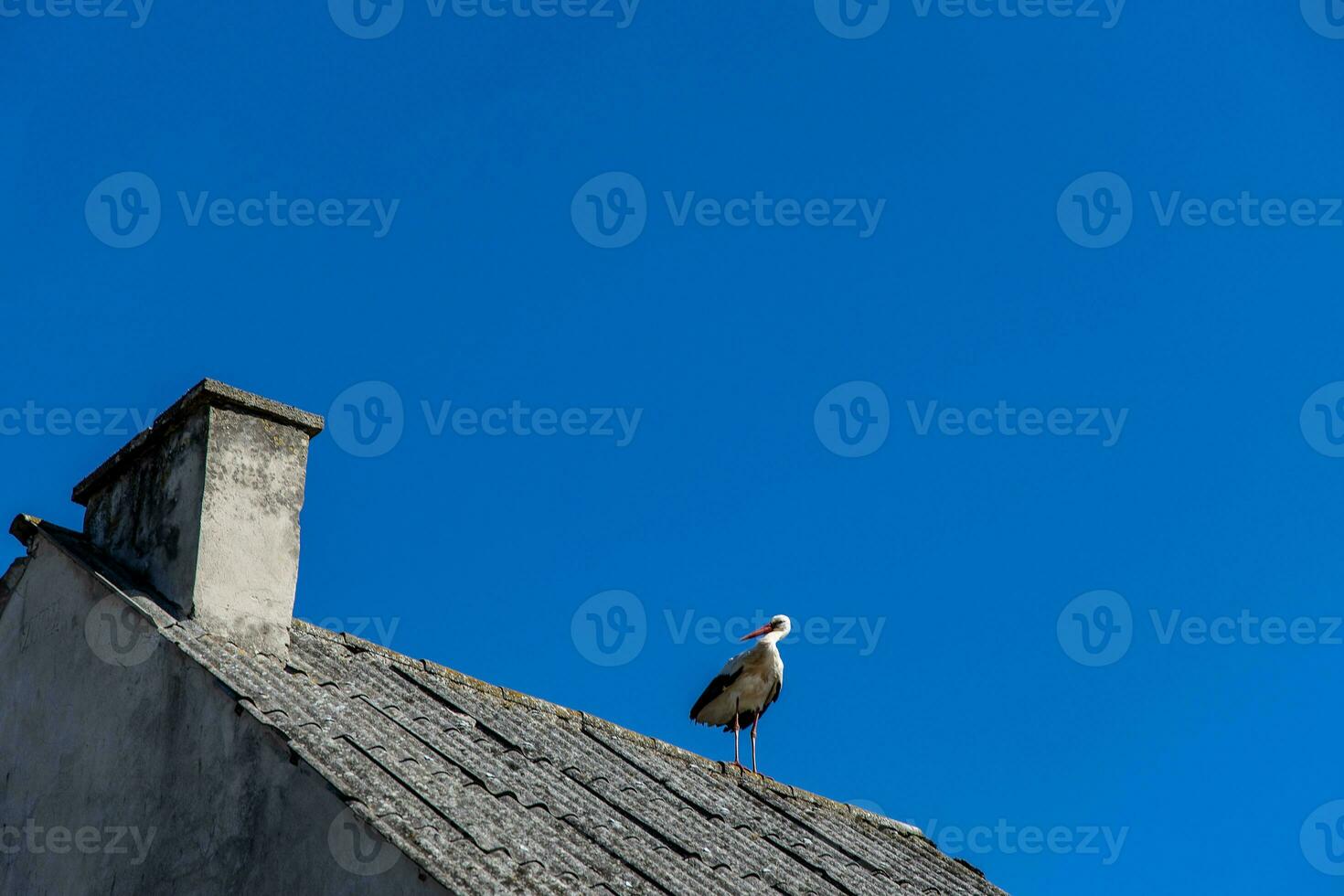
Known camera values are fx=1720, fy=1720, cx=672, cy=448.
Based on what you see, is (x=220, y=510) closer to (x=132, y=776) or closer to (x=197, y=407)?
(x=197, y=407)

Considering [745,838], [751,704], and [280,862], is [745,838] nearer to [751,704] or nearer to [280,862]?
[280,862]

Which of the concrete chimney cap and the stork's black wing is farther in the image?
the stork's black wing

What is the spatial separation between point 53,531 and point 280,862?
2.92 metres

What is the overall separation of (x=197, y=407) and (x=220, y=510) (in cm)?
62

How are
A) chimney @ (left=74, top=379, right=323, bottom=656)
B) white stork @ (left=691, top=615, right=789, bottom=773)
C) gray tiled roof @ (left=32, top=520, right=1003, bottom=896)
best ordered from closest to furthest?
gray tiled roof @ (left=32, top=520, right=1003, bottom=896) → chimney @ (left=74, top=379, right=323, bottom=656) → white stork @ (left=691, top=615, right=789, bottom=773)

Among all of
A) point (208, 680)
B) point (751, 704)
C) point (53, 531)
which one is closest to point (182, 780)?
point (208, 680)

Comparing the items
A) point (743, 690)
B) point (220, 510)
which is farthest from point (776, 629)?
point (220, 510)

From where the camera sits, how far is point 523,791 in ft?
29.8

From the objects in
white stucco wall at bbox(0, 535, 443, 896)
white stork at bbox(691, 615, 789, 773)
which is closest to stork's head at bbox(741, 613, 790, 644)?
white stork at bbox(691, 615, 789, 773)

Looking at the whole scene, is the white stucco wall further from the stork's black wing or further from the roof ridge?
the stork's black wing

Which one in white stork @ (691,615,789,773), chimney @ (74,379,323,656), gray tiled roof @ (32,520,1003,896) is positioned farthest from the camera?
white stork @ (691,615,789,773)

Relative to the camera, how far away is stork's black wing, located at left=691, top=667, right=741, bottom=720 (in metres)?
15.1

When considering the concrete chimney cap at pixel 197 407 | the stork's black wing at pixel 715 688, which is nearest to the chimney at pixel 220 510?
the concrete chimney cap at pixel 197 407

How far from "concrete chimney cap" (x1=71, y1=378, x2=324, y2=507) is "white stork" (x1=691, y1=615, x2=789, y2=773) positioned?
6161 mm
